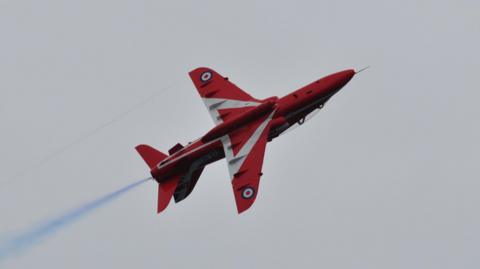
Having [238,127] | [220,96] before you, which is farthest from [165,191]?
[220,96]

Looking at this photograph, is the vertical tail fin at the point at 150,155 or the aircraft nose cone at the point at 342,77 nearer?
the vertical tail fin at the point at 150,155

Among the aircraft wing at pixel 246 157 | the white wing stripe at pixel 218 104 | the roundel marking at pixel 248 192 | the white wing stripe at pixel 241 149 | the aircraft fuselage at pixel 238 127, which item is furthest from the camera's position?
the white wing stripe at pixel 218 104

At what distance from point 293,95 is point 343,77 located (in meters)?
3.68

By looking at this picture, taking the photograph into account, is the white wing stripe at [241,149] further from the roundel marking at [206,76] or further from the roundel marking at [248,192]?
the roundel marking at [206,76]

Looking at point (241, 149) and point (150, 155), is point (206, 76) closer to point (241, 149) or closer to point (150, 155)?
point (150, 155)

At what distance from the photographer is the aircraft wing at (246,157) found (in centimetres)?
7300

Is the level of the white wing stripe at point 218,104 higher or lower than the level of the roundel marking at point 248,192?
higher

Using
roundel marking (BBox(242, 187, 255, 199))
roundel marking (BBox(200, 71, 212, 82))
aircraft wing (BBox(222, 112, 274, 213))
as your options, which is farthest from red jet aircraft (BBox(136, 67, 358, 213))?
roundel marking (BBox(200, 71, 212, 82))

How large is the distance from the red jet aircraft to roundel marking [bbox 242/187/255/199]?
96cm

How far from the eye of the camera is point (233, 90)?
3150 inches

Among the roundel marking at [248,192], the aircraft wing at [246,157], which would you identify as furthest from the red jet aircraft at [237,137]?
the roundel marking at [248,192]

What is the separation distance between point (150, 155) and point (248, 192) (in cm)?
889

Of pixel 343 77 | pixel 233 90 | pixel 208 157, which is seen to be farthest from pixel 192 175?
pixel 343 77

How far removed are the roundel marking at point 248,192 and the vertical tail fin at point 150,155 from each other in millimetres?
7529
